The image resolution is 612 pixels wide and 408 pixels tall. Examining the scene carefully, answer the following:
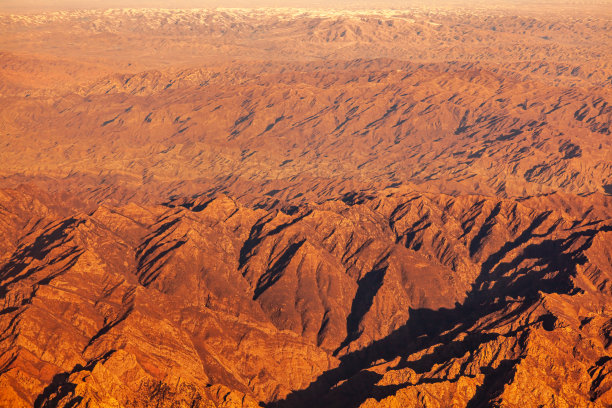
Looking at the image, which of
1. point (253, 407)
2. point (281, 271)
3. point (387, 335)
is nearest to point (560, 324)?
point (387, 335)

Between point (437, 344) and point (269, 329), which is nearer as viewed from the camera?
point (437, 344)

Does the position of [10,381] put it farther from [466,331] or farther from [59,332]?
[466,331]

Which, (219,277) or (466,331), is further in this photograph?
(219,277)

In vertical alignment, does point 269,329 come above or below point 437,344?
below

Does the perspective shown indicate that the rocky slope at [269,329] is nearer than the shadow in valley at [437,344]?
Yes

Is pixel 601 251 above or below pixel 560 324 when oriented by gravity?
below

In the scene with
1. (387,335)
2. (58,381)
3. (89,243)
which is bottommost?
(387,335)

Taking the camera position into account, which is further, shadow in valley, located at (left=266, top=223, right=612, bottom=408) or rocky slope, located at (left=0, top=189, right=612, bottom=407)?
shadow in valley, located at (left=266, top=223, right=612, bottom=408)

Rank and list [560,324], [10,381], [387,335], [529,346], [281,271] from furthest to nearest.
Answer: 1. [281,271]
2. [387,335]
3. [560,324]
4. [529,346]
5. [10,381]

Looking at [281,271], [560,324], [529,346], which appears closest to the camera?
[529,346]

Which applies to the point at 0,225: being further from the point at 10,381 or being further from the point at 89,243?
the point at 10,381
